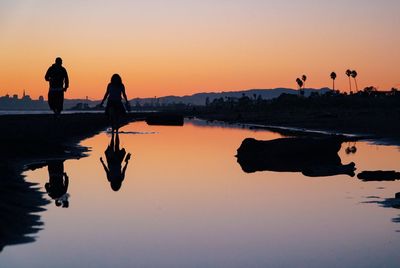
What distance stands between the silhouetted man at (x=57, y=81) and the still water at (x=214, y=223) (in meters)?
8.08

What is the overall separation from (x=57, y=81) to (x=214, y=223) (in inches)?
562

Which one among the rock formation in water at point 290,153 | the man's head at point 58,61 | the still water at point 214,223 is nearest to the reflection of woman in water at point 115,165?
the still water at point 214,223

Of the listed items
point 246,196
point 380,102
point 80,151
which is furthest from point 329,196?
point 380,102

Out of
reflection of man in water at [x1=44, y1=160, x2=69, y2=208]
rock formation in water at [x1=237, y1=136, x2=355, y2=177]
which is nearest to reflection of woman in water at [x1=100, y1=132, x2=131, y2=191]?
reflection of man in water at [x1=44, y1=160, x2=69, y2=208]

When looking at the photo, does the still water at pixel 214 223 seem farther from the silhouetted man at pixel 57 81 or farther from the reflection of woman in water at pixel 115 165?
the silhouetted man at pixel 57 81

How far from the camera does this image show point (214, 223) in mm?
7691

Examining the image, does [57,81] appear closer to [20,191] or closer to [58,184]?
[58,184]

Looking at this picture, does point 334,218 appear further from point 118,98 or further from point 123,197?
point 118,98

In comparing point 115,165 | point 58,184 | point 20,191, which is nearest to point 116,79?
point 115,165

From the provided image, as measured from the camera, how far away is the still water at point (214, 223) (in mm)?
6004

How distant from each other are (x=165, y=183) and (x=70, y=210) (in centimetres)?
338

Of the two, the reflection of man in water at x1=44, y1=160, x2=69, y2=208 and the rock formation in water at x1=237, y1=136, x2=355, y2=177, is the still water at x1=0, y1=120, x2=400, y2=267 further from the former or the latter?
the rock formation in water at x1=237, y1=136, x2=355, y2=177

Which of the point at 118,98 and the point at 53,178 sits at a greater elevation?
the point at 118,98

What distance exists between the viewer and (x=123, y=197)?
9.71 m
